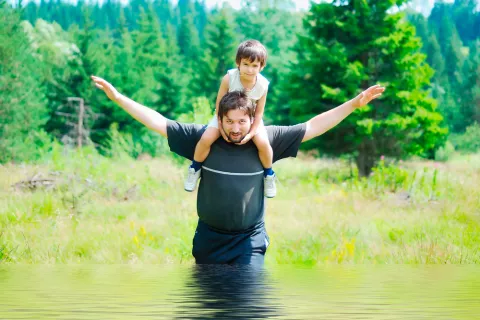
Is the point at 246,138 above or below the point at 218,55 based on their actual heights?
below

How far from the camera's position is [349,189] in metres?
15.3

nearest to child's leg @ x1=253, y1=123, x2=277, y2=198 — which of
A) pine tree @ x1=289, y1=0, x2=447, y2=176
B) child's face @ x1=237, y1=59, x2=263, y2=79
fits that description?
child's face @ x1=237, y1=59, x2=263, y2=79

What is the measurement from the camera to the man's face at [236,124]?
4.62 metres

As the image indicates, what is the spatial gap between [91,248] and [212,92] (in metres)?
41.6

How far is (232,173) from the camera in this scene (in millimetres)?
4727

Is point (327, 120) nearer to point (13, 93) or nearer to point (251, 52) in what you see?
point (251, 52)

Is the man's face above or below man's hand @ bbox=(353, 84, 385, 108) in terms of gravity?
below

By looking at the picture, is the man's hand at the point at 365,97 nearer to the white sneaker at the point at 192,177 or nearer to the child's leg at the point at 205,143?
the child's leg at the point at 205,143

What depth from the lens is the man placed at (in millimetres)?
4680

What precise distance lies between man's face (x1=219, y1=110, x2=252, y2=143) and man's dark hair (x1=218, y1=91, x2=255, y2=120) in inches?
1.0

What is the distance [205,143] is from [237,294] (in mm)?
1211

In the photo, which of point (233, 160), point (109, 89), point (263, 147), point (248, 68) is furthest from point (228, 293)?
point (248, 68)

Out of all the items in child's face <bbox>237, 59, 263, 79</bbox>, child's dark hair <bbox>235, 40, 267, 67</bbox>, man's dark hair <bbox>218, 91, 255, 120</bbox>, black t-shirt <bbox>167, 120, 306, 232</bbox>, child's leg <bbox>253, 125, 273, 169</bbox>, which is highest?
child's dark hair <bbox>235, 40, 267, 67</bbox>

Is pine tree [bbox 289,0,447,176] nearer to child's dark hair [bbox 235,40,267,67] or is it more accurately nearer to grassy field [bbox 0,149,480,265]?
grassy field [bbox 0,149,480,265]
